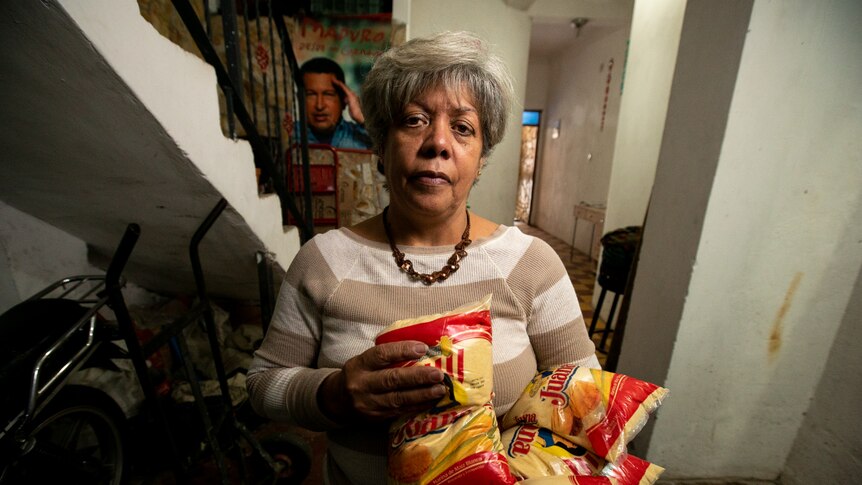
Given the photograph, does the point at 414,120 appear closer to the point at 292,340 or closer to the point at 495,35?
the point at 292,340

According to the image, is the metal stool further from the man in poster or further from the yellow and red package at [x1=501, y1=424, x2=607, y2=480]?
the man in poster

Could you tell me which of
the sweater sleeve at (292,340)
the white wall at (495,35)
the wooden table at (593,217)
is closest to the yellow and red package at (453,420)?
the sweater sleeve at (292,340)

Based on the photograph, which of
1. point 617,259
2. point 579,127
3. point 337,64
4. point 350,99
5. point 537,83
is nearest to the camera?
point 617,259

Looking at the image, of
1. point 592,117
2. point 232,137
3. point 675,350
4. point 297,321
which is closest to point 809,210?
point 675,350

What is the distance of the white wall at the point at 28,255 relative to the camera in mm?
1928

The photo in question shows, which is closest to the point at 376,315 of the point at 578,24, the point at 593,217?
the point at 593,217

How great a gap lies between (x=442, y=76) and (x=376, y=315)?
0.61 metres

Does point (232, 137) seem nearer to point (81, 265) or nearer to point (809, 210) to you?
point (81, 265)

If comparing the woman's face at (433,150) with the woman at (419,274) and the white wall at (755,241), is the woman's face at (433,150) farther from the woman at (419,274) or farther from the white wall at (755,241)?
the white wall at (755,241)

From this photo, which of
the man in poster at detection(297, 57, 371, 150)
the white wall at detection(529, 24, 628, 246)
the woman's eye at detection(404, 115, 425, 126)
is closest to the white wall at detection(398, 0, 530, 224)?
the man in poster at detection(297, 57, 371, 150)

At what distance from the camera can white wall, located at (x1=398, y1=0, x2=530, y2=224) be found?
14.7 ft

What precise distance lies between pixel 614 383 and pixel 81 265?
335 cm

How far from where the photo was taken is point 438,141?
2.65 feet

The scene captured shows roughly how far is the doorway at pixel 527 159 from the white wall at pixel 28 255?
8.07 m
